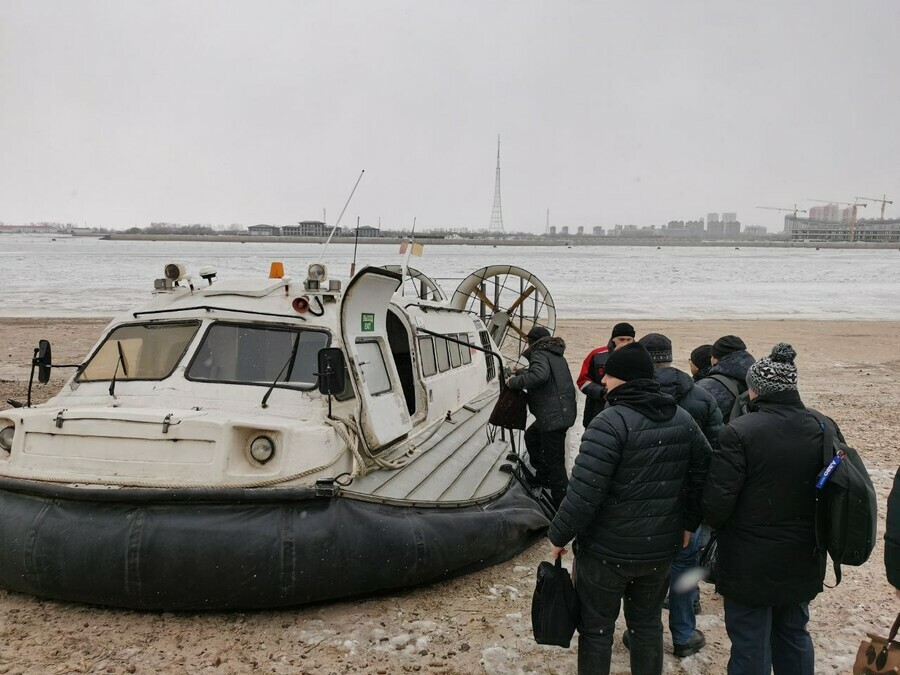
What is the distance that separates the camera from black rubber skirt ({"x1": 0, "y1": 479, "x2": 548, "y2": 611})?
150 inches

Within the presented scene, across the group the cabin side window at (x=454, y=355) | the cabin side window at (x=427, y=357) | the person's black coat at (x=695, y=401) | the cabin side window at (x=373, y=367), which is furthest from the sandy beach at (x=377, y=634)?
the cabin side window at (x=454, y=355)

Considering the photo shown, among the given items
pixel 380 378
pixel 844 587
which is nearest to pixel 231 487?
pixel 380 378

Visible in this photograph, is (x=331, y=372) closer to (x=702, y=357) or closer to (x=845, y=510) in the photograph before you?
(x=702, y=357)

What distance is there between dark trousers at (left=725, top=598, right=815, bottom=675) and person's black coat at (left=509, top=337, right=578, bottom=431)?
89.8 inches

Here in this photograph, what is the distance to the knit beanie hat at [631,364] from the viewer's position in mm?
3148

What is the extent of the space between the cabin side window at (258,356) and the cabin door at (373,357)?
273 millimetres

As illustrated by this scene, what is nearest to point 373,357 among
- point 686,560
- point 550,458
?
point 550,458

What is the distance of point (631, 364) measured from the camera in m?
3.15

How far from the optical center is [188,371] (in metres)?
4.82

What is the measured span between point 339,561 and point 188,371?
1751 mm

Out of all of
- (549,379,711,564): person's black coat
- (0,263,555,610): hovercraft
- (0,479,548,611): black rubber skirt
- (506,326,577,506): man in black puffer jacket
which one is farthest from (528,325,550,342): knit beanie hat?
(549,379,711,564): person's black coat

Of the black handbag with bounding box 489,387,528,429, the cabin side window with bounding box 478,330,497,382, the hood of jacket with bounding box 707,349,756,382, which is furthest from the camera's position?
the cabin side window with bounding box 478,330,497,382

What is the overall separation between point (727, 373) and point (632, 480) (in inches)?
69.6

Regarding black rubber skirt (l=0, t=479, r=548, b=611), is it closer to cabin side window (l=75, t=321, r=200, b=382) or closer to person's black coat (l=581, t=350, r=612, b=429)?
cabin side window (l=75, t=321, r=200, b=382)
